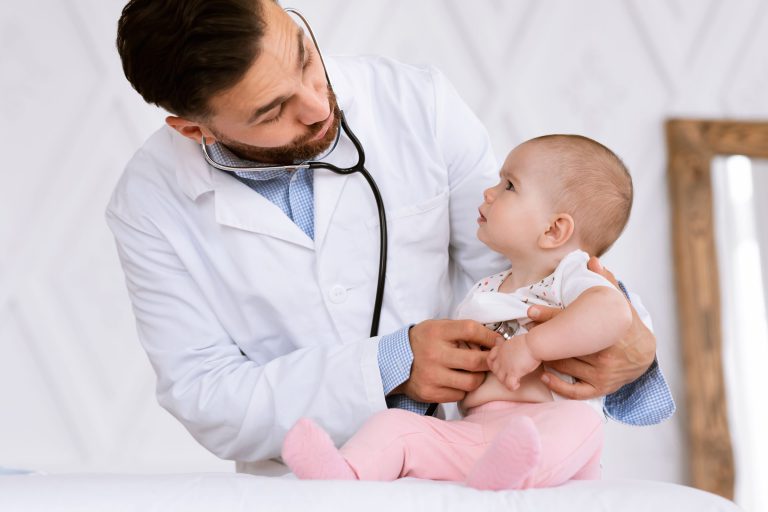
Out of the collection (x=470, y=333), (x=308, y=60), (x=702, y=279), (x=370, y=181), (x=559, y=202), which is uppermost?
(x=308, y=60)

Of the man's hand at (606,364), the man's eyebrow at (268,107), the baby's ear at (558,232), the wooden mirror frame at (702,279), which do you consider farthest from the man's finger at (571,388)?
the wooden mirror frame at (702,279)

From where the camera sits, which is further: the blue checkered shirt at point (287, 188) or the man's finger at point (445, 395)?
the blue checkered shirt at point (287, 188)

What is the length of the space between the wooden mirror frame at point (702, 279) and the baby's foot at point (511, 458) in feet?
6.56

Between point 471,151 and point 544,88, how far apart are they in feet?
4.28

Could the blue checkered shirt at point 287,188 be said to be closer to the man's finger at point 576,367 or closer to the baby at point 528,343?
the baby at point 528,343

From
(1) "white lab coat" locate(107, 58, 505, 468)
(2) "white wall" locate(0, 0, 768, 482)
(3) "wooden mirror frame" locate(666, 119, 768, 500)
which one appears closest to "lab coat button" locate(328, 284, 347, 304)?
(1) "white lab coat" locate(107, 58, 505, 468)

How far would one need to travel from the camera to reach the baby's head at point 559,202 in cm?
154

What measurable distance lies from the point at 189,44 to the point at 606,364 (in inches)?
29.9

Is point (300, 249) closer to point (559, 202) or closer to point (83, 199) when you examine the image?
point (559, 202)

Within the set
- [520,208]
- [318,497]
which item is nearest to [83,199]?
[520,208]

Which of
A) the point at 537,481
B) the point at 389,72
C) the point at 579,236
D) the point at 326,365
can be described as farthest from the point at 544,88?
the point at 537,481

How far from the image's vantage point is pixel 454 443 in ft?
4.50

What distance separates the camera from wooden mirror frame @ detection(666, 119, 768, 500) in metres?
2.95

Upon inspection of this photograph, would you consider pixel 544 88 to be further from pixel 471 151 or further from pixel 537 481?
pixel 537 481
